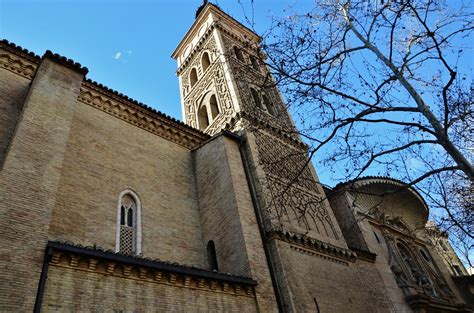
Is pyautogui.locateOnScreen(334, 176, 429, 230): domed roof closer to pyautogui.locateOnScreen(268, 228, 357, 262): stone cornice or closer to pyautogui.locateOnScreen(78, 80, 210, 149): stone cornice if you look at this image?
pyautogui.locateOnScreen(268, 228, 357, 262): stone cornice

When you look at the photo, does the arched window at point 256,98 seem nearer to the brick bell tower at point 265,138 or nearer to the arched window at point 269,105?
the brick bell tower at point 265,138

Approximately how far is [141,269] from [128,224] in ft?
7.22

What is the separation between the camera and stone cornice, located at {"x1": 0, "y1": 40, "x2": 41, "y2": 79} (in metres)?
8.98

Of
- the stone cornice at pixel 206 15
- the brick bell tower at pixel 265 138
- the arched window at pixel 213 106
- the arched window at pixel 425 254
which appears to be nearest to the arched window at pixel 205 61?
the brick bell tower at pixel 265 138

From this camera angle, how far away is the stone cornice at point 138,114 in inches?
401

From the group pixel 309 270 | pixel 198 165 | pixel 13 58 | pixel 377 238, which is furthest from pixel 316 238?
pixel 13 58

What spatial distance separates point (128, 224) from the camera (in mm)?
8578

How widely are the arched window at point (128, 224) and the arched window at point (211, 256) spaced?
1.95m

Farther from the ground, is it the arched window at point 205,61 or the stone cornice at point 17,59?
the arched window at point 205,61

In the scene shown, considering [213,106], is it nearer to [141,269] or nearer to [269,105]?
[269,105]

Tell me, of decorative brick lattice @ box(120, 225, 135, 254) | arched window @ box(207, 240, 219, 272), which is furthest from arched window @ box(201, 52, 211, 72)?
decorative brick lattice @ box(120, 225, 135, 254)

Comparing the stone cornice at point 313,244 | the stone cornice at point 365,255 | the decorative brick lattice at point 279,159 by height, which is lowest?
the stone cornice at point 313,244

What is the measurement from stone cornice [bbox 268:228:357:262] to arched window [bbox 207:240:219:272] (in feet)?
4.83

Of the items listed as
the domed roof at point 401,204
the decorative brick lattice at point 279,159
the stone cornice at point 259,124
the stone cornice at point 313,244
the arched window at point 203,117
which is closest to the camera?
the stone cornice at point 313,244
